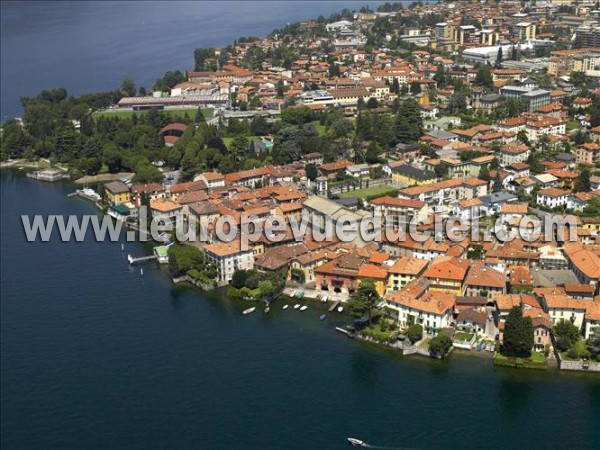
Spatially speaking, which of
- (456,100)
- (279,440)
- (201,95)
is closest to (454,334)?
(279,440)

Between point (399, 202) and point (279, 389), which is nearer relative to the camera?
point (279, 389)

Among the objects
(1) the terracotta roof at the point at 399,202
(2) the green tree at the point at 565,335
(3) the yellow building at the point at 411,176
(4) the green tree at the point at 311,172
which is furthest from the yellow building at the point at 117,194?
(2) the green tree at the point at 565,335

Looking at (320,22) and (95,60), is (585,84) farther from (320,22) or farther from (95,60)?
(95,60)

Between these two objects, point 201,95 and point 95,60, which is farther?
point 95,60

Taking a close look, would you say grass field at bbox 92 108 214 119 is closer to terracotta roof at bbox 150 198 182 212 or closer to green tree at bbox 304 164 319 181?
green tree at bbox 304 164 319 181

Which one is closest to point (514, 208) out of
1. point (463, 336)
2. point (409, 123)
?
point (463, 336)

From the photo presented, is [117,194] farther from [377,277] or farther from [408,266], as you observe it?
[408,266]
